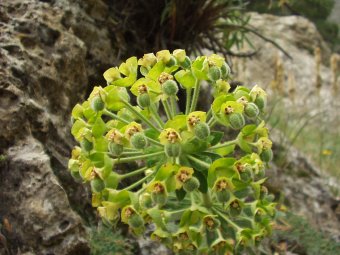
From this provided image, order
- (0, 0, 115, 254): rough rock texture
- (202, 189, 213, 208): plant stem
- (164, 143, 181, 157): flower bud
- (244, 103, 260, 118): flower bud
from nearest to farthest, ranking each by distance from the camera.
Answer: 1. (164, 143, 181, 157): flower bud
2. (244, 103, 260, 118): flower bud
3. (202, 189, 213, 208): plant stem
4. (0, 0, 115, 254): rough rock texture

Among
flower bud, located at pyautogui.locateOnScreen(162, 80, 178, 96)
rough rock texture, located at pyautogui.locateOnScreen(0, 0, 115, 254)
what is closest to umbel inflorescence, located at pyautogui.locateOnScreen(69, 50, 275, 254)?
flower bud, located at pyautogui.locateOnScreen(162, 80, 178, 96)

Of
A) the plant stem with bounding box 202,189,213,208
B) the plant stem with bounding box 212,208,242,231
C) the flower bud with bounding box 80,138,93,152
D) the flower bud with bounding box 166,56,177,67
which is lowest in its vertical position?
the plant stem with bounding box 212,208,242,231

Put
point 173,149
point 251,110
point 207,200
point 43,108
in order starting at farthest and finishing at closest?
point 43,108 → point 207,200 → point 251,110 → point 173,149

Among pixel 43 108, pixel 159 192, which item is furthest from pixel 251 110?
pixel 43 108

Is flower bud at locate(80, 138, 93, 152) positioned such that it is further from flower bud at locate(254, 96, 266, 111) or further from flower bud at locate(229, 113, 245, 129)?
flower bud at locate(254, 96, 266, 111)

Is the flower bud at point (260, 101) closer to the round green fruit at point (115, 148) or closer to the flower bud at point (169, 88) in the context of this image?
the flower bud at point (169, 88)

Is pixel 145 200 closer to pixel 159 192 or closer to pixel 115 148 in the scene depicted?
pixel 159 192
